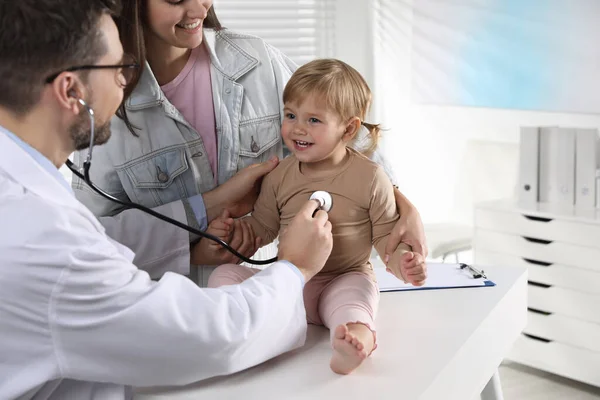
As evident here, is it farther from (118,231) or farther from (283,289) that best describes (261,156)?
(283,289)

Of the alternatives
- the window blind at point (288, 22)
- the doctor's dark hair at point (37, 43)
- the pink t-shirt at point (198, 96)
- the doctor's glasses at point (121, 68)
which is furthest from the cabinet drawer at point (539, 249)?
the doctor's dark hair at point (37, 43)

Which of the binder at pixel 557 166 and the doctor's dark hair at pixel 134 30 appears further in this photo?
the binder at pixel 557 166

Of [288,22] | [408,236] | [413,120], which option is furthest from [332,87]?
[413,120]

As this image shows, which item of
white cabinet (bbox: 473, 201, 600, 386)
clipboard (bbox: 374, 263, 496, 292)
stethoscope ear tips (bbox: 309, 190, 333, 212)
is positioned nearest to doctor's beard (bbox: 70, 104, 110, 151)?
stethoscope ear tips (bbox: 309, 190, 333, 212)

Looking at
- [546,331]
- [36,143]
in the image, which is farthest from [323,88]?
[546,331]

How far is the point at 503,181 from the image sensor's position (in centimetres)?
379

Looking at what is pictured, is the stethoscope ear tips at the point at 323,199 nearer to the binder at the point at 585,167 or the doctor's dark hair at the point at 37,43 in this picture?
the doctor's dark hair at the point at 37,43

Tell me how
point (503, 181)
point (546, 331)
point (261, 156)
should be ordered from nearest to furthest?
point (261, 156) → point (546, 331) → point (503, 181)

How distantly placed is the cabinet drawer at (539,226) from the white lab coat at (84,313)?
7.22 ft

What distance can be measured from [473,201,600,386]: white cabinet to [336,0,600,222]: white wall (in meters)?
0.56

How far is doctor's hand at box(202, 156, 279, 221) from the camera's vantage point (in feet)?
5.75

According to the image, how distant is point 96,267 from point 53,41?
330 millimetres

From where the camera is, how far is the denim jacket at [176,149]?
1732 millimetres

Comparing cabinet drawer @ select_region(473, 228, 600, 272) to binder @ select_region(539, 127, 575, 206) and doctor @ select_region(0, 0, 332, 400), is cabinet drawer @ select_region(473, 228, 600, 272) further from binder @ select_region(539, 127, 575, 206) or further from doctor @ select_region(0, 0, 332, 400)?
doctor @ select_region(0, 0, 332, 400)
